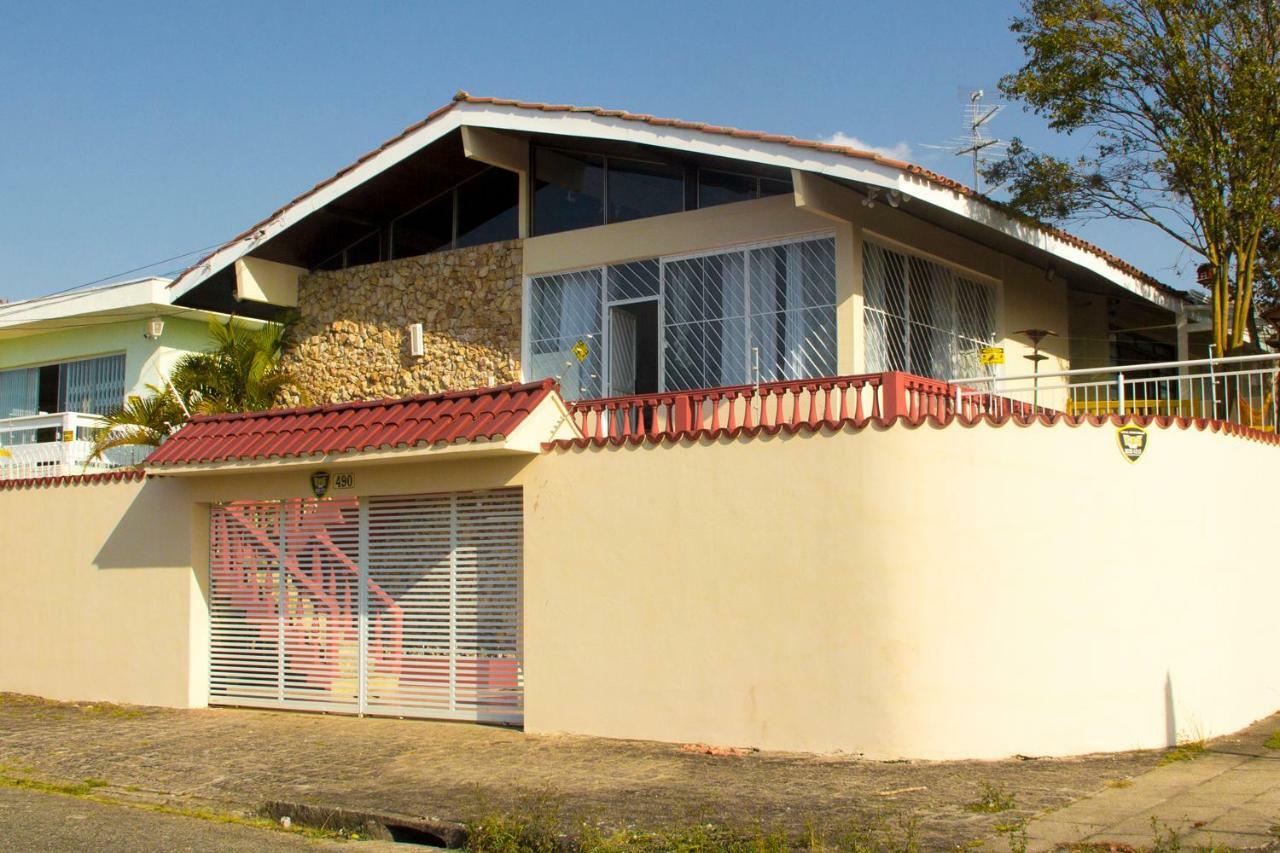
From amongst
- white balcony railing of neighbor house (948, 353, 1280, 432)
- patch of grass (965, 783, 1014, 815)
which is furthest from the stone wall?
patch of grass (965, 783, 1014, 815)

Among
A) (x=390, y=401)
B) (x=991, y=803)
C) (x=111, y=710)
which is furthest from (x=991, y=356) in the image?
(x=111, y=710)

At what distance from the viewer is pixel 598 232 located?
1408 centimetres

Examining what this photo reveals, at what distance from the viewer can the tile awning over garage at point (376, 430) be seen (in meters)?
10.8

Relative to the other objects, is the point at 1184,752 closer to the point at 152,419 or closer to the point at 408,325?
the point at 408,325

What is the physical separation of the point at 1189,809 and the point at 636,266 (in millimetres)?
8186

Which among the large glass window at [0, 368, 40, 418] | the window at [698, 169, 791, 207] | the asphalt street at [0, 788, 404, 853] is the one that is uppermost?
the window at [698, 169, 791, 207]

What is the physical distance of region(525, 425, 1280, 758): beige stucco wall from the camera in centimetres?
921

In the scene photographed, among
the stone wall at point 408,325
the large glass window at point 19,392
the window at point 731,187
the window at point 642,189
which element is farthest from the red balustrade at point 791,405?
the large glass window at point 19,392

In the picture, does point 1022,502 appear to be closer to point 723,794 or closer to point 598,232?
point 723,794

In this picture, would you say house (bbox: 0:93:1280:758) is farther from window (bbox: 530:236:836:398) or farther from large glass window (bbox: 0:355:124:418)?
large glass window (bbox: 0:355:124:418)

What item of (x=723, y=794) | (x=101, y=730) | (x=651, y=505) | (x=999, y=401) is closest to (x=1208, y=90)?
(x=999, y=401)

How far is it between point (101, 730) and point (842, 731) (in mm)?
6976

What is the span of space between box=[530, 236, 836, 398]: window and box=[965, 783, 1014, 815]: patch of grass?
5.13m

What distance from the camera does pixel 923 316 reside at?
13.5 metres
